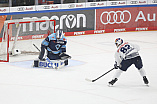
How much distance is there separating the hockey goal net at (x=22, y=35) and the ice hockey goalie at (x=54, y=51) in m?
1.35

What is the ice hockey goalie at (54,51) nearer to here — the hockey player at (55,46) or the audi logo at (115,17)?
the hockey player at (55,46)

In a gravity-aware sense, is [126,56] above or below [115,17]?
below

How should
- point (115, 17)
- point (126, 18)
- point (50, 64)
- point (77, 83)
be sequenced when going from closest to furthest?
point (77, 83), point (50, 64), point (115, 17), point (126, 18)

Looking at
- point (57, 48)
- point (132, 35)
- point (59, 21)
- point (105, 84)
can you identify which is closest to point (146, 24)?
point (132, 35)

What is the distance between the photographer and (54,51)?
1056 centimetres

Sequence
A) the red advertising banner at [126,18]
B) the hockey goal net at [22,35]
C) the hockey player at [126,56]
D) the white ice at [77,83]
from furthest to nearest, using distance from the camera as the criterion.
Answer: the red advertising banner at [126,18]
the hockey goal net at [22,35]
the hockey player at [126,56]
the white ice at [77,83]

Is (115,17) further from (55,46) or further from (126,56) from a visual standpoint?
(126,56)

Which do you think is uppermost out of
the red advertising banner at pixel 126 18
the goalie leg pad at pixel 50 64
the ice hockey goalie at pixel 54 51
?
the red advertising banner at pixel 126 18

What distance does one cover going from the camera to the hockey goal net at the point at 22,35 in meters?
11.5

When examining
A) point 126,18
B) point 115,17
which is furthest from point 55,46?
point 126,18

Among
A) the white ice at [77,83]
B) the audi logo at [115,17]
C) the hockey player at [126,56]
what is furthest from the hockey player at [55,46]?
the audi logo at [115,17]

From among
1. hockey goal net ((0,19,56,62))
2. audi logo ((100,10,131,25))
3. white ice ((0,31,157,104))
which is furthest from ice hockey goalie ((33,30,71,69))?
audi logo ((100,10,131,25))

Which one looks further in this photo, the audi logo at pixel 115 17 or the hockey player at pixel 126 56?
the audi logo at pixel 115 17

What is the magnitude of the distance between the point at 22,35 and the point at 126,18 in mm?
6455
